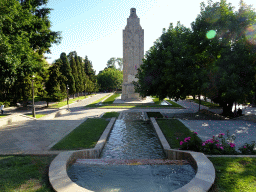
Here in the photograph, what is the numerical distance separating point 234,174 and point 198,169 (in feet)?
3.17

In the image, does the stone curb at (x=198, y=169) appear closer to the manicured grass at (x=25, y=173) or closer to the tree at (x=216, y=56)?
the manicured grass at (x=25, y=173)

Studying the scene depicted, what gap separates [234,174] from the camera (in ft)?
18.0

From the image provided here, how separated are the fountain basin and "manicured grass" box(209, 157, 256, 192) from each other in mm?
208

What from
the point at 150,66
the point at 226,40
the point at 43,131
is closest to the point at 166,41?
the point at 150,66

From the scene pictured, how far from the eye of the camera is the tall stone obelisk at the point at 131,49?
1470 inches

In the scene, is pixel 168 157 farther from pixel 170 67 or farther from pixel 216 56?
pixel 216 56

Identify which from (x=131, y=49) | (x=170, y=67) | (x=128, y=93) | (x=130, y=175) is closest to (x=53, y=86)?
(x=128, y=93)

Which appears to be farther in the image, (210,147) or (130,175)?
(210,147)

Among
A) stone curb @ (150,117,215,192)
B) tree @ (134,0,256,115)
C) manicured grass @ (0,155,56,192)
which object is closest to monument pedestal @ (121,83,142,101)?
tree @ (134,0,256,115)

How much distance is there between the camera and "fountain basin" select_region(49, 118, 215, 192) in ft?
15.3

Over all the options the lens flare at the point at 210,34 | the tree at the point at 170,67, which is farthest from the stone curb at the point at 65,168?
the lens flare at the point at 210,34

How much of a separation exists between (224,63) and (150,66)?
811cm

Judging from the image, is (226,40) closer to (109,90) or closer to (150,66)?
(150,66)

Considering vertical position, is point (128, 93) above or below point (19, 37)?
below
